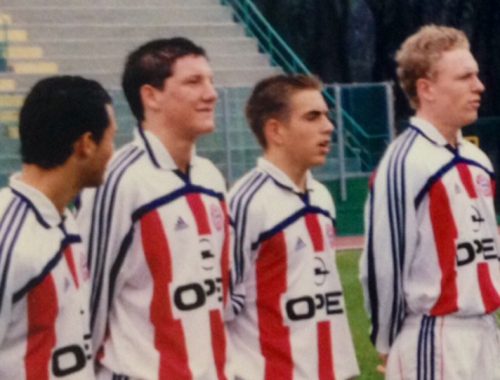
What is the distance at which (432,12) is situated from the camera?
36750 mm

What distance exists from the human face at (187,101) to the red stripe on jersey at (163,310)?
0.40 metres

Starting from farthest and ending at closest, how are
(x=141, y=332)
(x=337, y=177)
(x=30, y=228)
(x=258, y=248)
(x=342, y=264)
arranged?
1. (x=337, y=177)
2. (x=342, y=264)
3. (x=258, y=248)
4. (x=141, y=332)
5. (x=30, y=228)

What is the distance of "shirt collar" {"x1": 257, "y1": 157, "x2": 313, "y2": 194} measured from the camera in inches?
260

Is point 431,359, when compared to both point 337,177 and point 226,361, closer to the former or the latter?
point 226,361

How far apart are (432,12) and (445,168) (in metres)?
30.6

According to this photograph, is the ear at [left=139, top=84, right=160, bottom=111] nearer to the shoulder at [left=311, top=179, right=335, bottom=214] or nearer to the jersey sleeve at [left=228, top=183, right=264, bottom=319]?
the jersey sleeve at [left=228, top=183, right=264, bottom=319]

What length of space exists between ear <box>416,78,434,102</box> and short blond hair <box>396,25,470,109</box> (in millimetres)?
17

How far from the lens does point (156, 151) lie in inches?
232

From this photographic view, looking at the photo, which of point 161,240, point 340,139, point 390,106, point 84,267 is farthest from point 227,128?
point 84,267

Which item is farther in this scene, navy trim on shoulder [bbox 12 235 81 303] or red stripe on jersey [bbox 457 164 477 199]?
red stripe on jersey [bbox 457 164 477 199]

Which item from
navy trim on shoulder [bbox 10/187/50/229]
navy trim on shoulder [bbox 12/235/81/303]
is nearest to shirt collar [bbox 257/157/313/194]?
navy trim on shoulder [bbox 12/235/81/303]

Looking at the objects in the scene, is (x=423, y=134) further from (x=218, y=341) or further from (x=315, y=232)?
(x=218, y=341)

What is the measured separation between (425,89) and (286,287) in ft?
3.29

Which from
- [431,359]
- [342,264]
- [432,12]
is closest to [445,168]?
[431,359]
